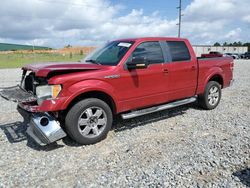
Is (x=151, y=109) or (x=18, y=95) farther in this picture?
(x=151, y=109)

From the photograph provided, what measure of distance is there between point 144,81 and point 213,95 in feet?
8.86

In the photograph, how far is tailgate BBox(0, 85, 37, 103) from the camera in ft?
15.1

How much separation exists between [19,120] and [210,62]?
16.4 feet

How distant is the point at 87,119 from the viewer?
15.6ft

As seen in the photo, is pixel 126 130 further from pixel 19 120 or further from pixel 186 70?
pixel 19 120

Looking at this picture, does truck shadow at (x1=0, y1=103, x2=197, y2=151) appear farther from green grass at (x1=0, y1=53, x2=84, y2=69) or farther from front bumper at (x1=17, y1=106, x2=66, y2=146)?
green grass at (x1=0, y1=53, x2=84, y2=69)

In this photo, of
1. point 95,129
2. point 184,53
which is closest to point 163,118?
point 184,53

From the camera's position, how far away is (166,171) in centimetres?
377

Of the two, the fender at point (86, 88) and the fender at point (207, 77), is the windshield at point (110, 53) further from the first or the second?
the fender at point (207, 77)

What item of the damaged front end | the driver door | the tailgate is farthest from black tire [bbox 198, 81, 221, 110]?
the tailgate

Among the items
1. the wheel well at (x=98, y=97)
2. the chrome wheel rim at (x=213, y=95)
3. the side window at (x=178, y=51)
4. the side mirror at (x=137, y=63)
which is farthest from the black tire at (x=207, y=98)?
the wheel well at (x=98, y=97)

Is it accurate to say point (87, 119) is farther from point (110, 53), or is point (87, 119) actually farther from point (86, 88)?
point (110, 53)

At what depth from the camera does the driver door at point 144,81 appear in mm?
5223

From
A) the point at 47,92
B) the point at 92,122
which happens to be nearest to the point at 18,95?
the point at 47,92
